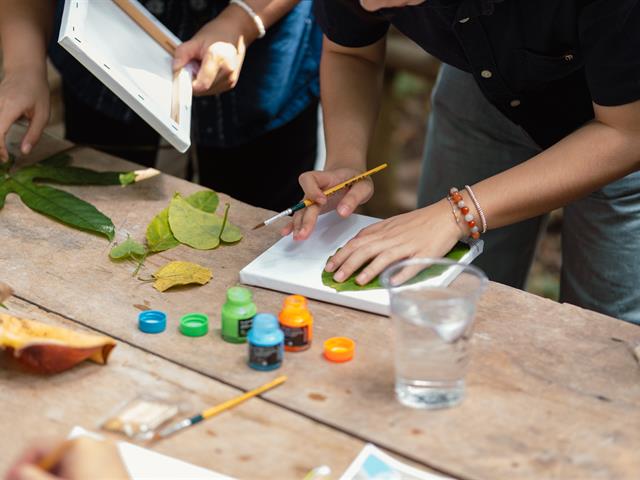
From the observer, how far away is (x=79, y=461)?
0.85 m

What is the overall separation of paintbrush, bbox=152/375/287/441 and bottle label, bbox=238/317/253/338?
0.10 meters

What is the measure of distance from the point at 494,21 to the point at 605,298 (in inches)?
26.4

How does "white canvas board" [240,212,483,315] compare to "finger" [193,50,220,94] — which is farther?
"finger" [193,50,220,94]

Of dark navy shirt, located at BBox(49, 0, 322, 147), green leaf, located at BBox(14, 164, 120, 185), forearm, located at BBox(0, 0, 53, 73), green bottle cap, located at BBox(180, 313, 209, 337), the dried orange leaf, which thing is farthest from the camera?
dark navy shirt, located at BBox(49, 0, 322, 147)

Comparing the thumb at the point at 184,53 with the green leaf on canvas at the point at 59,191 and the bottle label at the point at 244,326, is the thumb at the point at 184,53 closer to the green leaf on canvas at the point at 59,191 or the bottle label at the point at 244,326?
the green leaf on canvas at the point at 59,191

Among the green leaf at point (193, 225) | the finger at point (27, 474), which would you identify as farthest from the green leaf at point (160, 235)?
the finger at point (27, 474)

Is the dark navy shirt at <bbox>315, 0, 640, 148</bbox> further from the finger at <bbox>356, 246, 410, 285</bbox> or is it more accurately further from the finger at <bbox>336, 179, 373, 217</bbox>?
the finger at <bbox>356, 246, 410, 285</bbox>

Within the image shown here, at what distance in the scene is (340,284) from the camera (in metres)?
1.40

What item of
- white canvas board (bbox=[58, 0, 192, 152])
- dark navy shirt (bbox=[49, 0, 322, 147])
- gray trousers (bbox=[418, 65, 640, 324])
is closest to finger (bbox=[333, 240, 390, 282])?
white canvas board (bbox=[58, 0, 192, 152])

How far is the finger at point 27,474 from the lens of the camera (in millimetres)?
789

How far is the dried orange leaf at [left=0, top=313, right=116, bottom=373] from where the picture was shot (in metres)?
1.18

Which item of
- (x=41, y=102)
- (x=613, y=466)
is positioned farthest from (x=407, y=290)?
(x=41, y=102)

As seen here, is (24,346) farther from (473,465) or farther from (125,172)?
(125,172)

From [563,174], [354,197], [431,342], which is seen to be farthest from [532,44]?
[431,342]
